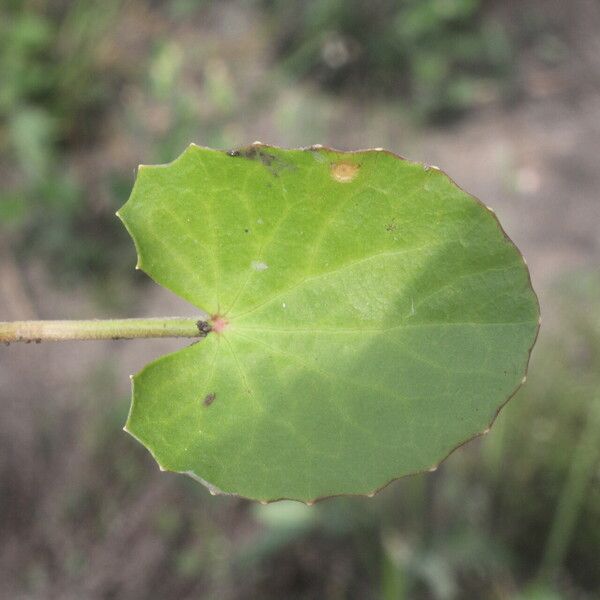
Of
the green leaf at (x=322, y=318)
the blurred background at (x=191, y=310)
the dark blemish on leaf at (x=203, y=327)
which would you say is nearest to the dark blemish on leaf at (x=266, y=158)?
the green leaf at (x=322, y=318)

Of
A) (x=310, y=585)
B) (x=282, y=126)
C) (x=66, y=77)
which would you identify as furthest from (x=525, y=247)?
(x=66, y=77)

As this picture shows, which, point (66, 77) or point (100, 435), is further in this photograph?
point (66, 77)

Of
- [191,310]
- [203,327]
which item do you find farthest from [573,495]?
[203,327]

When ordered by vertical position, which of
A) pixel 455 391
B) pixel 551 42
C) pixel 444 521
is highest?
pixel 455 391

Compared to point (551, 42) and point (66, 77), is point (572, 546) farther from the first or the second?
point (66, 77)

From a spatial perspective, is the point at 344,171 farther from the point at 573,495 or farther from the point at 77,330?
the point at 573,495

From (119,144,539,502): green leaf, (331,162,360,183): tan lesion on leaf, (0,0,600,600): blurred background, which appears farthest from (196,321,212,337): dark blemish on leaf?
(0,0,600,600): blurred background
